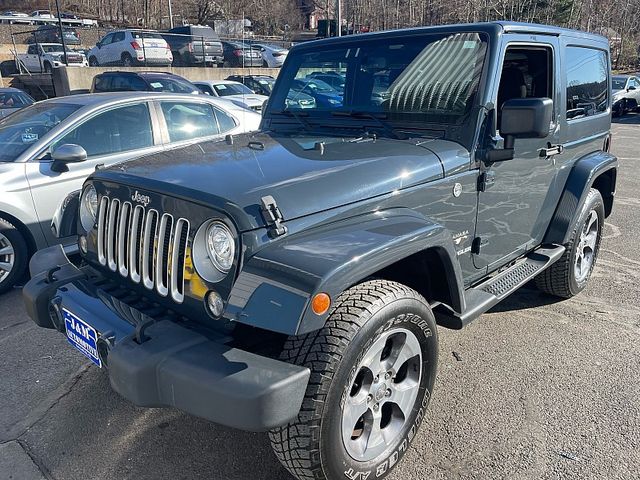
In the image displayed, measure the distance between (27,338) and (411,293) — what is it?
3019 millimetres

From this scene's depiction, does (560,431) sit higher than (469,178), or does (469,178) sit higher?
(469,178)


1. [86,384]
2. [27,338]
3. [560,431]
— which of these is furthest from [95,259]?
[560,431]

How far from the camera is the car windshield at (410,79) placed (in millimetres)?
3121

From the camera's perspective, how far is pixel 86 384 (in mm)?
3365

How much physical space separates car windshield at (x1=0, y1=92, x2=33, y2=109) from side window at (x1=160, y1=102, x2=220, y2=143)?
7.57 meters

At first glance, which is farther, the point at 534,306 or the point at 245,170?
the point at 534,306

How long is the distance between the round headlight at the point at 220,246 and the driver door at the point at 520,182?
5.29 feet

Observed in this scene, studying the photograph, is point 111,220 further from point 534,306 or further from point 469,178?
point 534,306

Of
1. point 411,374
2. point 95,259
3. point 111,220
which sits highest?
point 111,220

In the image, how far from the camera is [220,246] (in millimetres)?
2221

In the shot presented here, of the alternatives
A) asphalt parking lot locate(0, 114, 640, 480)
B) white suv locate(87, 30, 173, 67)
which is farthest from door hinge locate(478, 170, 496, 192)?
white suv locate(87, 30, 173, 67)

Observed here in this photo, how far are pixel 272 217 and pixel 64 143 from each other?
370 centimetres

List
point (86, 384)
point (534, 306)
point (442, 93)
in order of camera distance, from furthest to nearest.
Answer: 1. point (534, 306)
2. point (86, 384)
3. point (442, 93)

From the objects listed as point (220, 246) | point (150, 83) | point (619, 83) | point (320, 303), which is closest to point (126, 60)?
point (150, 83)
